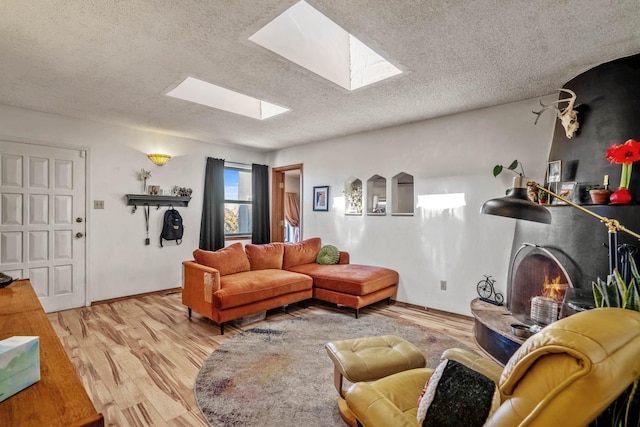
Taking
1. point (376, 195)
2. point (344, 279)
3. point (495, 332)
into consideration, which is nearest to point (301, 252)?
point (344, 279)

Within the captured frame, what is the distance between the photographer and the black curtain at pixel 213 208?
16.7ft

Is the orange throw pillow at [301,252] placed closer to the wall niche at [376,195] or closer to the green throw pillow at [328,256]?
the green throw pillow at [328,256]

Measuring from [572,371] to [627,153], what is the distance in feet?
6.76

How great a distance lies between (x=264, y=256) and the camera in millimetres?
4090

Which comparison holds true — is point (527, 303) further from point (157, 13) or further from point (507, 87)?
point (157, 13)

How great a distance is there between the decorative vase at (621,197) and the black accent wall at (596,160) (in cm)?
3

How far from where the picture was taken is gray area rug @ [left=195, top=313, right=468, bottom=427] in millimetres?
1862

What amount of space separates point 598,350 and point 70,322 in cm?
444

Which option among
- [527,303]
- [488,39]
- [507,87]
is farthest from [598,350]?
[507,87]

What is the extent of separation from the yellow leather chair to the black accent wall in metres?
1.71

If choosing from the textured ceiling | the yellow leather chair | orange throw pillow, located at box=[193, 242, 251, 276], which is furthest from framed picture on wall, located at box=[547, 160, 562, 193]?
orange throw pillow, located at box=[193, 242, 251, 276]

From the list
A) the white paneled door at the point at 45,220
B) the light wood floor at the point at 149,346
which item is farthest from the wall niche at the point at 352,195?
the white paneled door at the point at 45,220

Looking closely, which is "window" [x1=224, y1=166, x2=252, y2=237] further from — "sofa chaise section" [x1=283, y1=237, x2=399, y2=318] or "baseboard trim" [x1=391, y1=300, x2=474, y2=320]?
"baseboard trim" [x1=391, y1=300, x2=474, y2=320]

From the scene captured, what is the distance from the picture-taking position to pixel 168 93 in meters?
3.07
